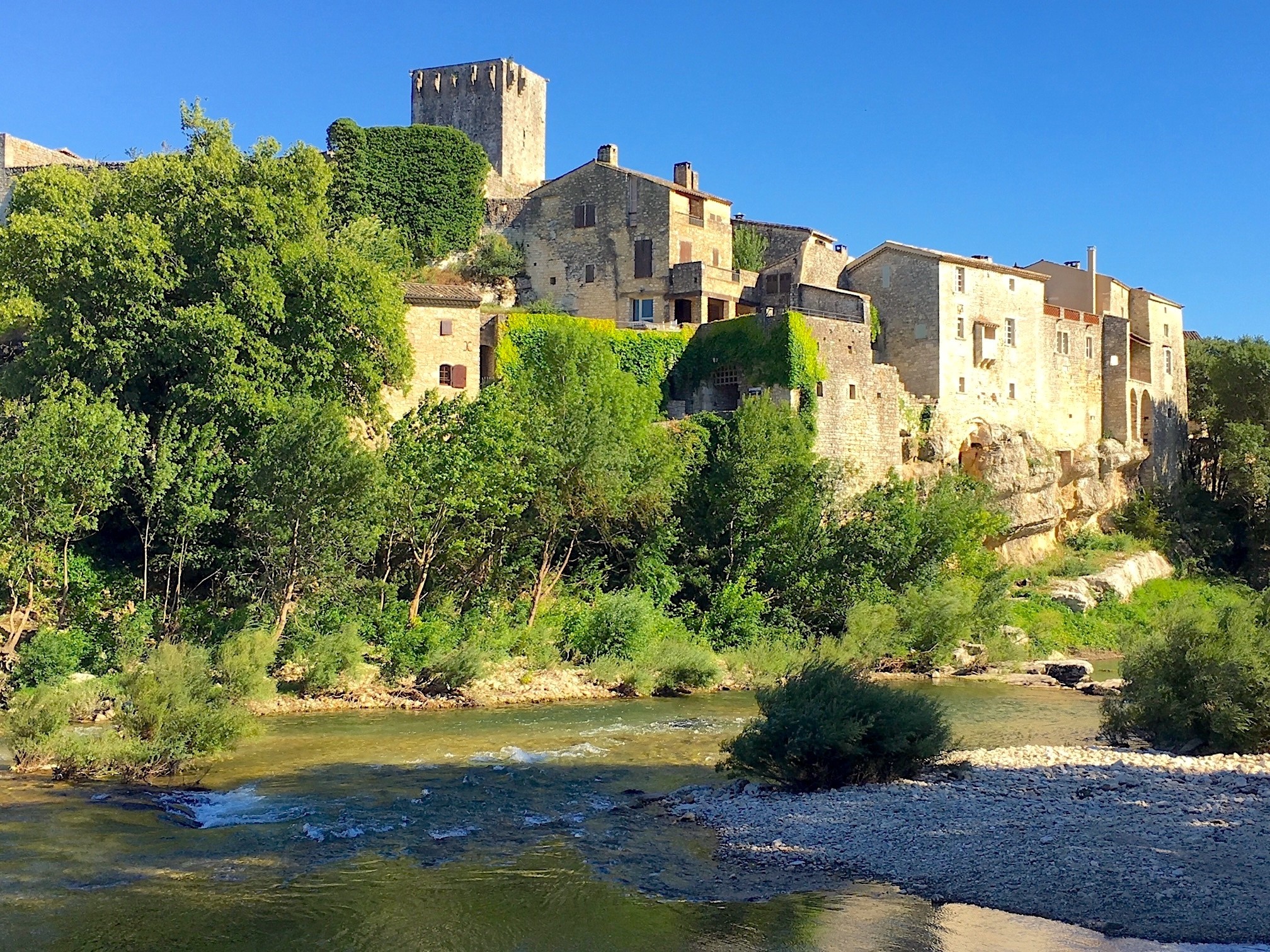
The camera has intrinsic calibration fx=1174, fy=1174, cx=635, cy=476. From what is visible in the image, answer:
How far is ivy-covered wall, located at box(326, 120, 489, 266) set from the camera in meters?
47.9

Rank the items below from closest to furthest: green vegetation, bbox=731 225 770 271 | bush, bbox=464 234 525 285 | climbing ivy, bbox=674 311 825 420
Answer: climbing ivy, bbox=674 311 825 420, bush, bbox=464 234 525 285, green vegetation, bbox=731 225 770 271

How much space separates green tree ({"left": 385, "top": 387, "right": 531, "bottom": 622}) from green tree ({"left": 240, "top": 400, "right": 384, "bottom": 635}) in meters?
1.18

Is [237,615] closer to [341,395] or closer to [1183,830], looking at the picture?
[341,395]

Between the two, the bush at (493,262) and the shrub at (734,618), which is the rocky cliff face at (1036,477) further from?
the bush at (493,262)

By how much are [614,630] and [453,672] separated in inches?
201

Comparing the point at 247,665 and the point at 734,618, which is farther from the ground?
the point at 734,618

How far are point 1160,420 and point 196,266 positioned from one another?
4144 cm

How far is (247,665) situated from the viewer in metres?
22.5

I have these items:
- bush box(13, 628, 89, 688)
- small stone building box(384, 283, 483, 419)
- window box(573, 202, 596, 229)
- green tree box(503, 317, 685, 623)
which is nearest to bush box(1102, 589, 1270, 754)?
green tree box(503, 317, 685, 623)

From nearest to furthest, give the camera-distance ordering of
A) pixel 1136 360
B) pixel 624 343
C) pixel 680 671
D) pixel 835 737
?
pixel 835 737 < pixel 680 671 < pixel 624 343 < pixel 1136 360

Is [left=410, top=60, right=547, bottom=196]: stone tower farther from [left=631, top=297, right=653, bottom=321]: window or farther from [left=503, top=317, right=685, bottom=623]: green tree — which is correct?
[left=503, top=317, right=685, bottom=623]: green tree

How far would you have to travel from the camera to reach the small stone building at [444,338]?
36938 mm

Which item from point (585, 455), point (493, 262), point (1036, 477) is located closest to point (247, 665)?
point (585, 455)

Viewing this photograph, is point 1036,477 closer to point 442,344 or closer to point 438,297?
point 442,344
